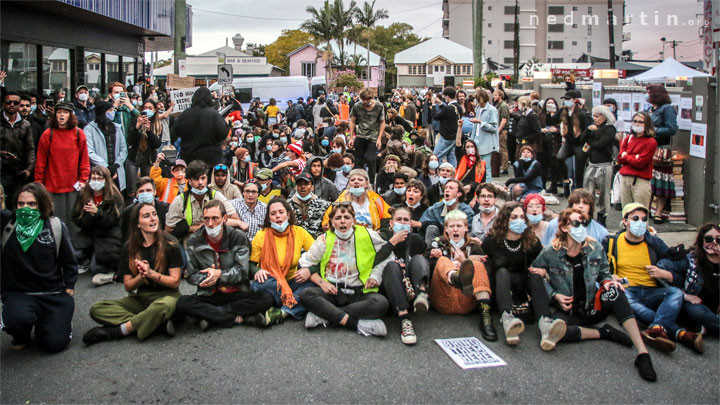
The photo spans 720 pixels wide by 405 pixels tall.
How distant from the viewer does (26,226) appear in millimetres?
5688

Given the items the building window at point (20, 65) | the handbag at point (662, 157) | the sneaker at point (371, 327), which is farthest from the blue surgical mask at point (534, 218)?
the building window at point (20, 65)

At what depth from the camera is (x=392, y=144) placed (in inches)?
466

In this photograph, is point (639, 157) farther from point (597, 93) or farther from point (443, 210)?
point (597, 93)

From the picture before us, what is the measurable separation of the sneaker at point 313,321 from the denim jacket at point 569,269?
2.09 metres

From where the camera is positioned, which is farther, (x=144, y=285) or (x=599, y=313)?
(x=144, y=285)

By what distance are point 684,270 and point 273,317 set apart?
3956 mm

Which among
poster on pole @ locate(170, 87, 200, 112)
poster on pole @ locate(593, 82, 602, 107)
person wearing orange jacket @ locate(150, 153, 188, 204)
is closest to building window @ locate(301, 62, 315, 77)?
poster on pole @ locate(593, 82, 602, 107)

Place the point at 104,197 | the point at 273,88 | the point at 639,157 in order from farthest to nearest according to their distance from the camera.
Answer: the point at 273,88 < the point at 639,157 < the point at 104,197

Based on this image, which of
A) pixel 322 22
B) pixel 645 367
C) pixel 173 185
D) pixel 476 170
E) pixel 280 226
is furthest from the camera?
pixel 322 22

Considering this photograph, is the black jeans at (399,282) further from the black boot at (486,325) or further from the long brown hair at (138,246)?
the long brown hair at (138,246)

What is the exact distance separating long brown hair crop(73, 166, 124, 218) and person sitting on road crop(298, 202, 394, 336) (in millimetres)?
2852

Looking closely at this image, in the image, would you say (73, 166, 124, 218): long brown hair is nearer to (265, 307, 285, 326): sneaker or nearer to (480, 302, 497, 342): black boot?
(265, 307, 285, 326): sneaker

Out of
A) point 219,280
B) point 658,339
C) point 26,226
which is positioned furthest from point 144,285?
Result: point 658,339

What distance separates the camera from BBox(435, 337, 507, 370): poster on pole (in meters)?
5.49
